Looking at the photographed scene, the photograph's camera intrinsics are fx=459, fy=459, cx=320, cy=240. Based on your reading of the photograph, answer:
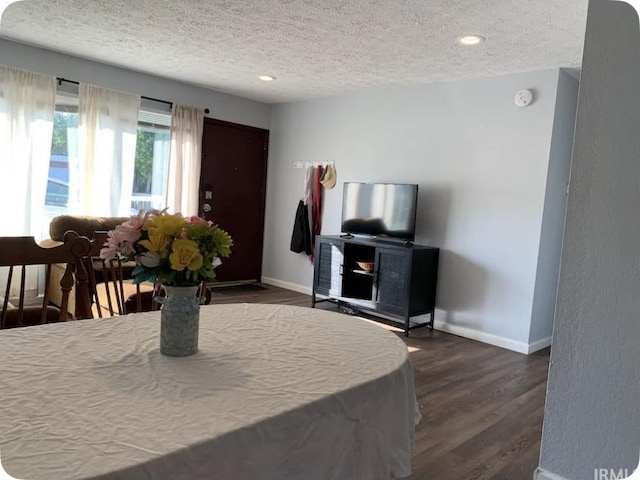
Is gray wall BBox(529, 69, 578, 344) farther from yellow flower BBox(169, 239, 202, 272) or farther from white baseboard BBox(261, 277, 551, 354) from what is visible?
yellow flower BBox(169, 239, 202, 272)

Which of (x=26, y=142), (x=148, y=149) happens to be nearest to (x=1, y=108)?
(x=26, y=142)

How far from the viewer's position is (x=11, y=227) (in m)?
4.21

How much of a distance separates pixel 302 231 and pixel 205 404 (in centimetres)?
473

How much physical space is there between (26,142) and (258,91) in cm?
250

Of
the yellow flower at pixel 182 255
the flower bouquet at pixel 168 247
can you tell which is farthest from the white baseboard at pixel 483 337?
the yellow flower at pixel 182 255

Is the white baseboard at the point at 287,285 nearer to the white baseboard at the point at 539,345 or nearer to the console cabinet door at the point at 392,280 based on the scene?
the console cabinet door at the point at 392,280

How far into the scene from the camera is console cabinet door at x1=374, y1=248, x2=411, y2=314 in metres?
4.23

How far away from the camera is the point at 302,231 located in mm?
5715

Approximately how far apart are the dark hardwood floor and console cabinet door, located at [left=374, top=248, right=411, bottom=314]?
30 centimetres

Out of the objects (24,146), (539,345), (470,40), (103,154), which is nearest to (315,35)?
(470,40)

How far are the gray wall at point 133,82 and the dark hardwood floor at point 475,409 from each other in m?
3.48

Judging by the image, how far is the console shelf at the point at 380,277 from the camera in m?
4.24

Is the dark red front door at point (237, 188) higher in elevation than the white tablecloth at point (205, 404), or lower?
higher
